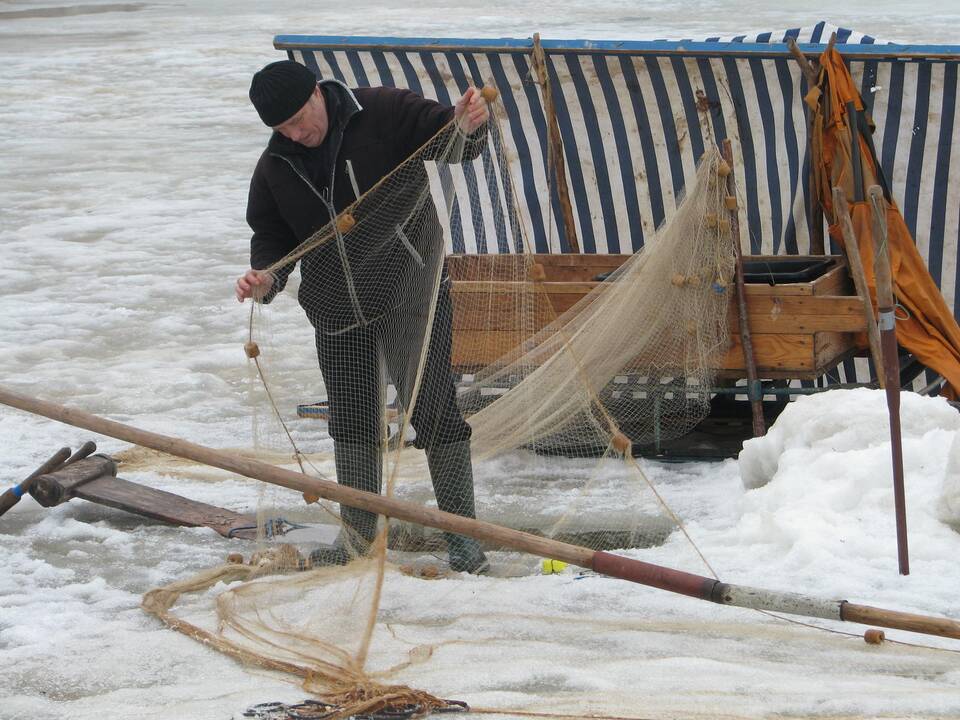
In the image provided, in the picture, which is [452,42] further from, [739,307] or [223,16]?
[223,16]

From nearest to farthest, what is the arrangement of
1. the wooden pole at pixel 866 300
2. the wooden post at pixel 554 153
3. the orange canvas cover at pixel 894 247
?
the wooden pole at pixel 866 300 < the orange canvas cover at pixel 894 247 < the wooden post at pixel 554 153

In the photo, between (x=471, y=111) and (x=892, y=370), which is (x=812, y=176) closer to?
(x=892, y=370)

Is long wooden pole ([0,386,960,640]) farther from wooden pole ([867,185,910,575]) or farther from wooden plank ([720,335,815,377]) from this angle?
wooden plank ([720,335,815,377])

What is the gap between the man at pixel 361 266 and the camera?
404 cm

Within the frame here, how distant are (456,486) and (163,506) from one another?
4.33 ft

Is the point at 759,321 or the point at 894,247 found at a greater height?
the point at 894,247

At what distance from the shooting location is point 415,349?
13.9 feet

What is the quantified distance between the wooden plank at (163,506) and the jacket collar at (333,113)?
152 cm

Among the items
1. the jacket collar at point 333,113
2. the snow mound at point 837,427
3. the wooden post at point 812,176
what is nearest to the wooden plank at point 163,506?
the jacket collar at point 333,113

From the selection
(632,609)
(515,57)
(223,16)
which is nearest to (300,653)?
(632,609)

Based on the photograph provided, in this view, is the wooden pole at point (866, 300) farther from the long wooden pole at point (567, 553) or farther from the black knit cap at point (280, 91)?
the black knit cap at point (280, 91)

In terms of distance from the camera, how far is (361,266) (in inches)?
164

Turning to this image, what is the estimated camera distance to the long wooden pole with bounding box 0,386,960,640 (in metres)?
3.05

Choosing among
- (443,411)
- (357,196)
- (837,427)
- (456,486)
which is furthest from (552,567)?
(357,196)
